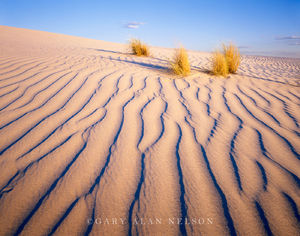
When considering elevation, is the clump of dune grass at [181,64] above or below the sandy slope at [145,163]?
above

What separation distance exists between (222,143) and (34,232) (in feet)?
4.42

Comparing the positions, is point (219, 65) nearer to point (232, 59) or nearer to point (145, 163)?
point (232, 59)

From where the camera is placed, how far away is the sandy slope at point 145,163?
33.8 inches

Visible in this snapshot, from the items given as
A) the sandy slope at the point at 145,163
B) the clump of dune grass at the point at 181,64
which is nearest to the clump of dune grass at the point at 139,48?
the clump of dune grass at the point at 181,64

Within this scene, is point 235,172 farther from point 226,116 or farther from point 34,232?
point 34,232

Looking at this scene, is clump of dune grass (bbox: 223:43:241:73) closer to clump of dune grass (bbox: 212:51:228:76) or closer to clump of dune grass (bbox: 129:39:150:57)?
clump of dune grass (bbox: 212:51:228:76)

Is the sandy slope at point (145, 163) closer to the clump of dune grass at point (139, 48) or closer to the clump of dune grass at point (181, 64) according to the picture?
the clump of dune grass at point (181, 64)

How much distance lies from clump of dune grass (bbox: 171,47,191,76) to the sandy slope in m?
1.05

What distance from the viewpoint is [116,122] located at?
5.32ft

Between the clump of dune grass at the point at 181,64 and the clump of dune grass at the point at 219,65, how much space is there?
0.53m

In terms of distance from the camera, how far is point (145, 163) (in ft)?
3.88

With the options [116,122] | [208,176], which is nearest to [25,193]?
[116,122]

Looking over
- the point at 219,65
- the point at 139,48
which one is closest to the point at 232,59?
the point at 219,65

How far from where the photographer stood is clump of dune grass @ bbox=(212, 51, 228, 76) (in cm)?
319
